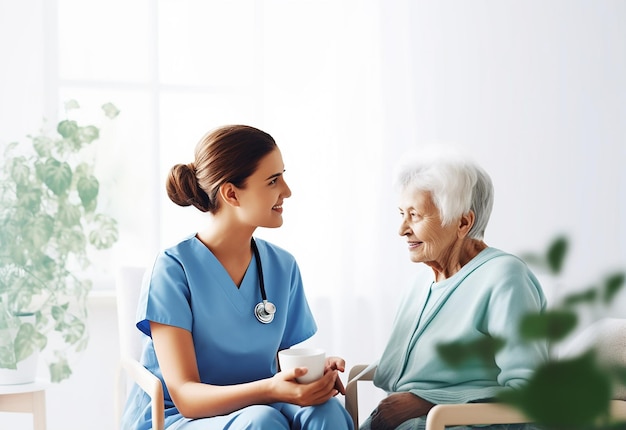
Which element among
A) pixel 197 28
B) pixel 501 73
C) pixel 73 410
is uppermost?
pixel 197 28

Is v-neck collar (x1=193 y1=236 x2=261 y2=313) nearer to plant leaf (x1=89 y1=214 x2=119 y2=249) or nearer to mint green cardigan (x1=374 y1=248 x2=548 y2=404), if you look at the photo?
mint green cardigan (x1=374 y1=248 x2=548 y2=404)

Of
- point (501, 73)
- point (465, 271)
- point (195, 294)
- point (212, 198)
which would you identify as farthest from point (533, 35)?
point (195, 294)

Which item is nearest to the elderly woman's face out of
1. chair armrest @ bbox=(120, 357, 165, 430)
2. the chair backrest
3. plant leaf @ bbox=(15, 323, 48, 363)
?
chair armrest @ bbox=(120, 357, 165, 430)

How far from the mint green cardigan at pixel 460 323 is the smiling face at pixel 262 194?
1.32 feet

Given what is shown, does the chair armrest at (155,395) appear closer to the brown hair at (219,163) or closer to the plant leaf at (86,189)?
the brown hair at (219,163)

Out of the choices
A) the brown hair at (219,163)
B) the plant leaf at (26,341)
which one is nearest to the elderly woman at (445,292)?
the brown hair at (219,163)

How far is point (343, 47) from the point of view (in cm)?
277

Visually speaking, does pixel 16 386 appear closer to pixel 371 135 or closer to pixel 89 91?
pixel 89 91

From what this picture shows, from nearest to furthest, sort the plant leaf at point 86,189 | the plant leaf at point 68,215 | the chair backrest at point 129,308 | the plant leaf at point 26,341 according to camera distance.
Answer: the chair backrest at point 129,308, the plant leaf at point 26,341, the plant leaf at point 68,215, the plant leaf at point 86,189

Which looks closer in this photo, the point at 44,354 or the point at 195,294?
the point at 195,294

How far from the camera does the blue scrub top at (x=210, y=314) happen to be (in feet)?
5.34

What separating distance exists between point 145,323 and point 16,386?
2.55ft

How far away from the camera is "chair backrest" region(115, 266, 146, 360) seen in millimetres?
1985

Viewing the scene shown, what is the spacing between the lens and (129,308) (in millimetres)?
2016
